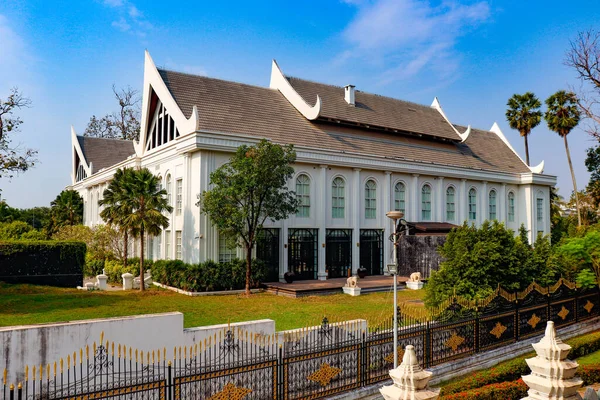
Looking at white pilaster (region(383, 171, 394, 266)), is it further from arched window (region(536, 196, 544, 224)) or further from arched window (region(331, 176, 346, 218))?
arched window (region(536, 196, 544, 224))

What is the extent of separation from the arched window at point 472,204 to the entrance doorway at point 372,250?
8755 millimetres

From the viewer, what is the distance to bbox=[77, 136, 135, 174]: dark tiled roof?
4147cm

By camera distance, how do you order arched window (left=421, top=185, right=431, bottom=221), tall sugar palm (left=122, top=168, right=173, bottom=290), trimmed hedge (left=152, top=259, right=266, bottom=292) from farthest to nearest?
arched window (left=421, top=185, right=431, bottom=221), tall sugar palm (left=122, top=168, right=173, bottom=290), trimmed hedge (left=152, top=259, right=266, bottom=292)

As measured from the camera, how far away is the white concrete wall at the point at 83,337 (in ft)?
25.5

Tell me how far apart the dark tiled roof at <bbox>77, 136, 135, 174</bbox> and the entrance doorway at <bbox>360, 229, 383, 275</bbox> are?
2616 centimetres

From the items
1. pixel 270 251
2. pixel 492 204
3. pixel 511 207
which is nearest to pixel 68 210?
pixel 270 251

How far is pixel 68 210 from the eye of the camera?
3838 centimetres

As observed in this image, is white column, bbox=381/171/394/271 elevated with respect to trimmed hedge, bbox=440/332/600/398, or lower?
elevated

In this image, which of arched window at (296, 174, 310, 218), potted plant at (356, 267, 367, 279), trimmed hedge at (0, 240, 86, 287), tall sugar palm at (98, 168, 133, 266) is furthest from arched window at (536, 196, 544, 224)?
trimmed hedge at (0, 240, 86, 287)

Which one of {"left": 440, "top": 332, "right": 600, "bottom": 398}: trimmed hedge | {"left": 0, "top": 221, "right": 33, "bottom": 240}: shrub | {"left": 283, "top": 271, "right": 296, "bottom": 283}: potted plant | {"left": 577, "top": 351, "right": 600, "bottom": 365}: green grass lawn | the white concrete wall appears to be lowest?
{"left": 577, "top": 351, "right": 600, "bottom": 365}: green grass lawn

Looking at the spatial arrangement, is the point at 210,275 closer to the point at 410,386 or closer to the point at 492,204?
the point at 410,386

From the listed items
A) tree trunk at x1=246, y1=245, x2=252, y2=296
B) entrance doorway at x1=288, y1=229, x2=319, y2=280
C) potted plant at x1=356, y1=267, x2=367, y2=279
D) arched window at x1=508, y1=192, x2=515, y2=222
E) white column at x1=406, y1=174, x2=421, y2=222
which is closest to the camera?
tree trunk at x1=246, y1=245, x2=252, y2=296

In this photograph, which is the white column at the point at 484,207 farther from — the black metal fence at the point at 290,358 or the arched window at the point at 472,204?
the black metal fence at the point at 290,358

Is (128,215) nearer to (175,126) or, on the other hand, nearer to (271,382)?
(175,126)
